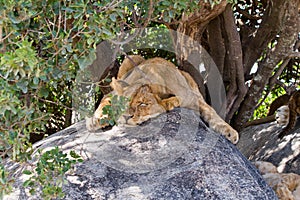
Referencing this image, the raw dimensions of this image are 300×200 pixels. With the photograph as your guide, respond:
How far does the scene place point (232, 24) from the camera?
208 inches

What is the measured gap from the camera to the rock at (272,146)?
18.2ft

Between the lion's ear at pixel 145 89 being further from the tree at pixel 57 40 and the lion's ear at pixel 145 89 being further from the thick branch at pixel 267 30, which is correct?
the thick branch at pixel 267 30

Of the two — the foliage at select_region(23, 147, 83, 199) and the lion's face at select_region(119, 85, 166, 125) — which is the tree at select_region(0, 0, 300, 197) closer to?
the foliage at select_region(23, 147, 83, 199)

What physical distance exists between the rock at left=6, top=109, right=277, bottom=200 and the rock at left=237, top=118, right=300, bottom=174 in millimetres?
2015

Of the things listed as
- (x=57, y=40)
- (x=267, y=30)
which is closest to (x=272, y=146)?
(x=267, y=30)

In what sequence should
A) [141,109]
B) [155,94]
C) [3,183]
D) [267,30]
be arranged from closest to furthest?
[3,183], [141,109], [155,94], [267,30]

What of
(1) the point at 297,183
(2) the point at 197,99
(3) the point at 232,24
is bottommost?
(1) the point at 297,183

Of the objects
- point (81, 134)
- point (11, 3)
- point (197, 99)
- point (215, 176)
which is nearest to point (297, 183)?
point (197, 99)

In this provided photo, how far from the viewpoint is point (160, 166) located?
3234 millimetres

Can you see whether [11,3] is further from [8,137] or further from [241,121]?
[241,121]

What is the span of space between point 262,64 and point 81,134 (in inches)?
104

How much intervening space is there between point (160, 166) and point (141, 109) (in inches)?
23.9

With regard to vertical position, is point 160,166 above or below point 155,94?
below

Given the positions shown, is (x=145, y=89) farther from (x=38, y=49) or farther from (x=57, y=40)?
(x=57, y=40)
